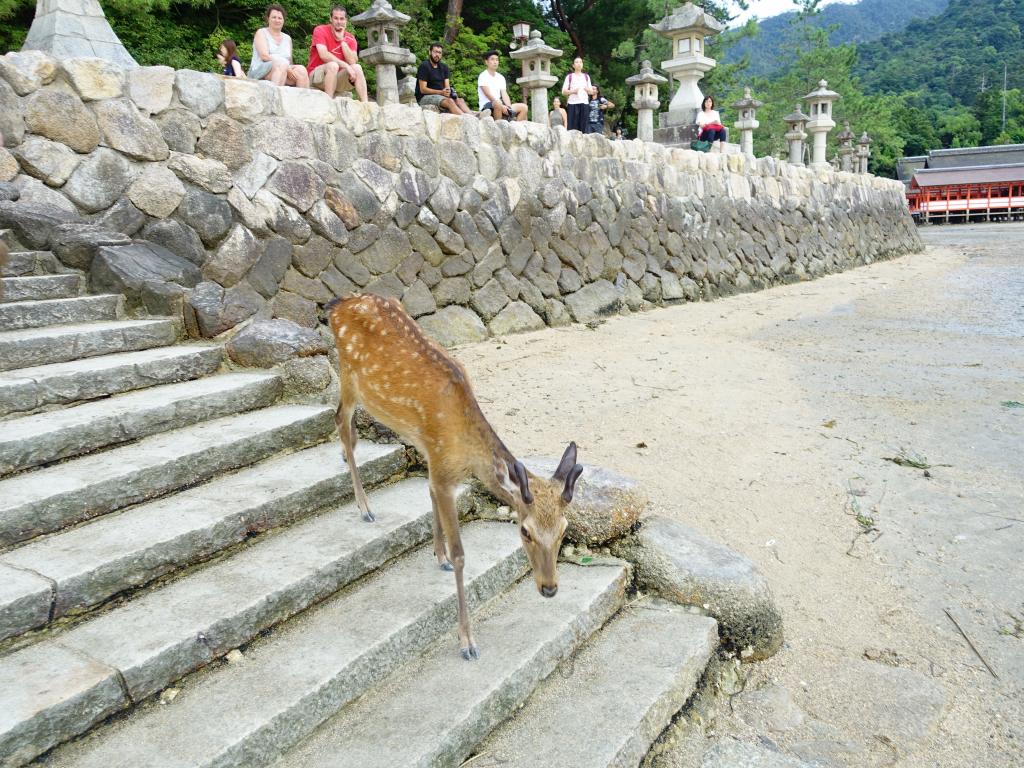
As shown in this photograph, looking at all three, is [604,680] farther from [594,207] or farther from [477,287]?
[594,207]

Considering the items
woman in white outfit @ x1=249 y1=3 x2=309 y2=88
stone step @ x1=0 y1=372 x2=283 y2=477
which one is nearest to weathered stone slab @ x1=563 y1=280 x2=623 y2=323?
woman in white outfit @ x1=249 y1=3 x2=309 y2=88

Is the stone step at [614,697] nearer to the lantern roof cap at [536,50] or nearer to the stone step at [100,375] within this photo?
the stone step at [100,375]

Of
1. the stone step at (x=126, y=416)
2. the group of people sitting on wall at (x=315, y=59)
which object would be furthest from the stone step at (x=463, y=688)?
the group of people sitting on wall at (x=315, y=59)

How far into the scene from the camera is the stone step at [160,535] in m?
2.33

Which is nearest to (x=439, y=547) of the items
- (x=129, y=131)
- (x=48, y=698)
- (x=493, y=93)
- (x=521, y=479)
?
(x=521, y=479)

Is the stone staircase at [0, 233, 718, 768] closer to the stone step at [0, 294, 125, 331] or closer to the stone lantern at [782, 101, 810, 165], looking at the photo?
the stone step at [0, 294, 125, 331]

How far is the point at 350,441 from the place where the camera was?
3279 millimetres

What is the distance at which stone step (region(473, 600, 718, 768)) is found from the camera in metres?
2.27

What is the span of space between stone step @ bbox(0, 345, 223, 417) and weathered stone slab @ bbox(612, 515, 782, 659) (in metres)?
2.57

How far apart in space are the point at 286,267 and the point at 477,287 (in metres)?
2.50

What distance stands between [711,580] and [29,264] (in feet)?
14.1

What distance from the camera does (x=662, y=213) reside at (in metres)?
11.2

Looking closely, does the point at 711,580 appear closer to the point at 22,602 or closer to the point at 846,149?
the point at 22,602

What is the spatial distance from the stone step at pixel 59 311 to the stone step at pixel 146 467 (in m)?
1.32
